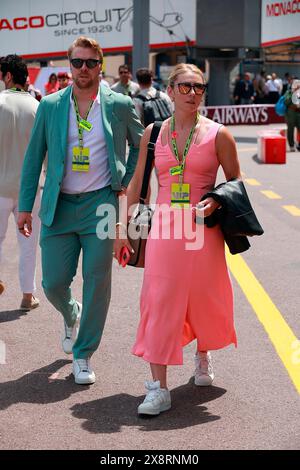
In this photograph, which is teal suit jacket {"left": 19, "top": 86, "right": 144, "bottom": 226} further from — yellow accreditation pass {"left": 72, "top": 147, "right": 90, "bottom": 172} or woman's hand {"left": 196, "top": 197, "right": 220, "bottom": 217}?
woman's hand {"left": 196, "top": 197, "right": 220, "bottom": 217}

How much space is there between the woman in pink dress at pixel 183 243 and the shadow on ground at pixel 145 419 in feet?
0.47

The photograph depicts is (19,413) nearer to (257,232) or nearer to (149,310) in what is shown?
(149,310)

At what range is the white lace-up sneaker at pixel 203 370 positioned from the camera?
17.8 feet

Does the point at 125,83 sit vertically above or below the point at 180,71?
below

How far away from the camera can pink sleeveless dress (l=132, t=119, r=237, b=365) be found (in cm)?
512

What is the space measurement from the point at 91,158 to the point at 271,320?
6.92 feet

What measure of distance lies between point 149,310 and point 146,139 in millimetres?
898

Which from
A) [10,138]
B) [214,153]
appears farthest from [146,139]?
[10,138]

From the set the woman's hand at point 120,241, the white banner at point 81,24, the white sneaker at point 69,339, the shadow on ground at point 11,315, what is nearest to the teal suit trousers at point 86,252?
the woman's hand at point 120,241

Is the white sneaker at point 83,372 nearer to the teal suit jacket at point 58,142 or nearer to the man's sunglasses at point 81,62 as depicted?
the teal suit jacket at point 58,142

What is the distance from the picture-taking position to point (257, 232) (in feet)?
16.9

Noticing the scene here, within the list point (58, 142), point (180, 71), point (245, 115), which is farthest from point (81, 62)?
point (245, 115)

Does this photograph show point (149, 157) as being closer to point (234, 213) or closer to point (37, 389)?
point (234, 213)

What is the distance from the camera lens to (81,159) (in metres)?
5.53
